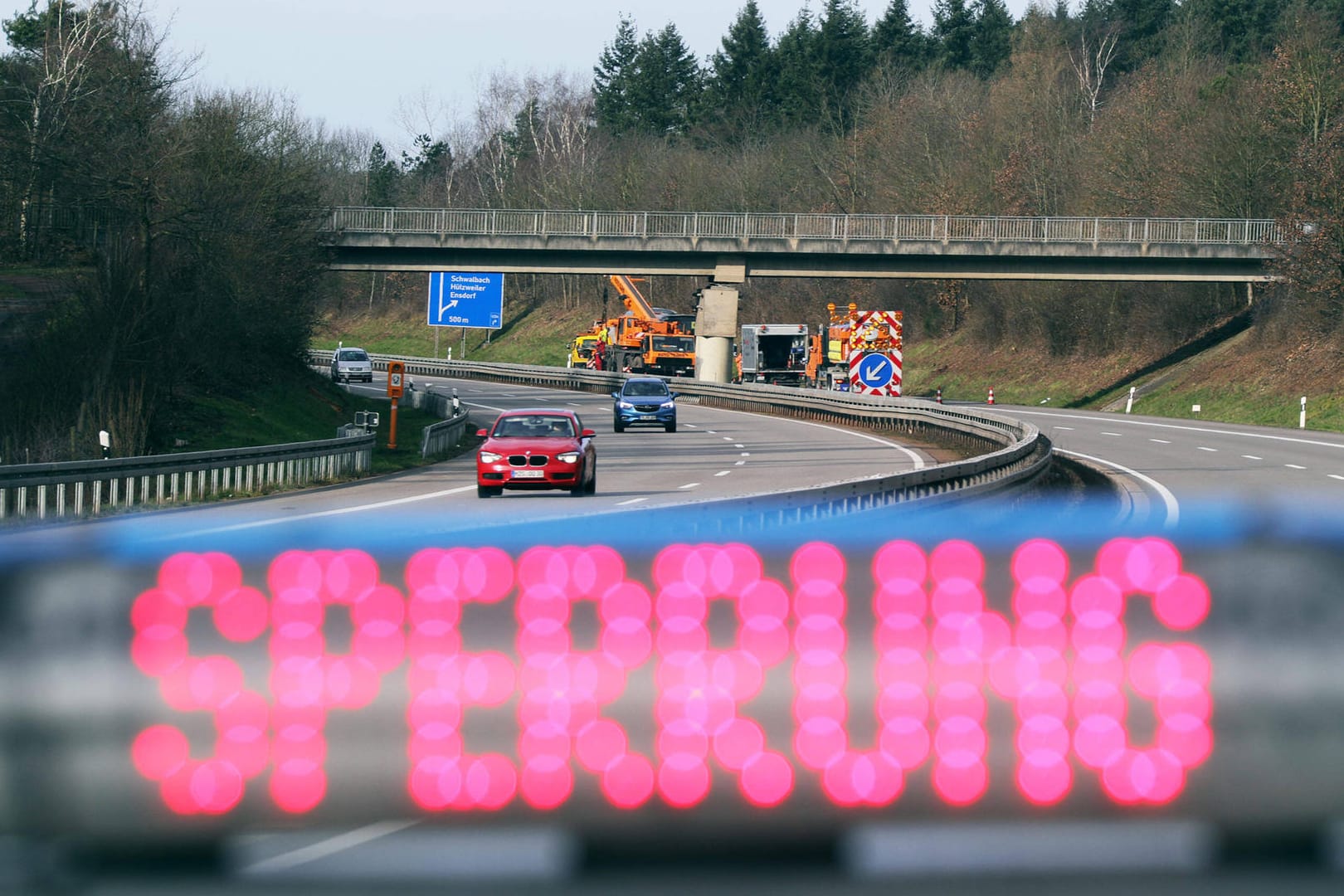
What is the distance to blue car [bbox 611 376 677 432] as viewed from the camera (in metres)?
45.4

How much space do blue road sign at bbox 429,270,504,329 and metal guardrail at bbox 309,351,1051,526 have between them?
6.63 meters

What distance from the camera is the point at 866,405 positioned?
49594 millimetres

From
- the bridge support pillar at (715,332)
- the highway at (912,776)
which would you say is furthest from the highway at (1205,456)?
the bridge support pillar at (715,332)

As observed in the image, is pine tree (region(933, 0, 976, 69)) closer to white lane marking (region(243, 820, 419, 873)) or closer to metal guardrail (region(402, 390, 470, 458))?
metal guardrail (region(402, 390, 470, 458))

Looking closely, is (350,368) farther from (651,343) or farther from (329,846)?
(329,846)

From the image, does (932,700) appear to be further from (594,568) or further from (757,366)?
(757,366)

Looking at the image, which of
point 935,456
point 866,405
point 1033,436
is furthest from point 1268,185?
point 1033,436

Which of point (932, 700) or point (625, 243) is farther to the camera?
point (625, 243)

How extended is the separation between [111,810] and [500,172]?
474ft

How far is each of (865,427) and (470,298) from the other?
1076 inches

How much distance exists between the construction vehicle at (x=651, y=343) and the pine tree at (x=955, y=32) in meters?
54.8

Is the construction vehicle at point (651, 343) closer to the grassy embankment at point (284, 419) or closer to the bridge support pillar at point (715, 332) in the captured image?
the bridge support pillar at point (715, 332)

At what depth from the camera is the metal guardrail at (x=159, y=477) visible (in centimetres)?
2109

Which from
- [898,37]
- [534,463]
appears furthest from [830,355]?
[898,37]
